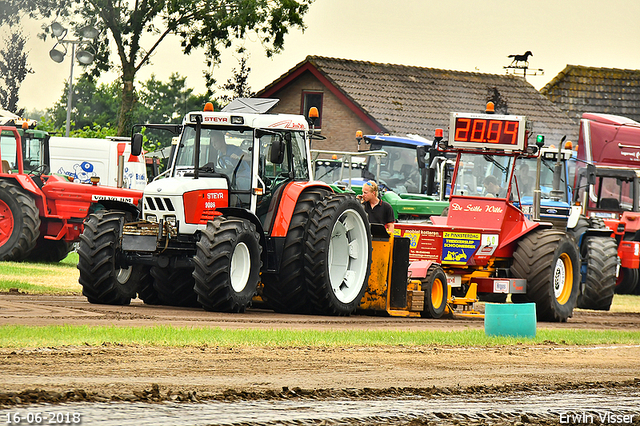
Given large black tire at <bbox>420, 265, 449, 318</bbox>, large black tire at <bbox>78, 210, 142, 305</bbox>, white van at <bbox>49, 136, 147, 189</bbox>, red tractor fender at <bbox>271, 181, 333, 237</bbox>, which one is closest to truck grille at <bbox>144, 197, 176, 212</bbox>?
large black tire at <bbox>78, 210, 142, 305</bbox>

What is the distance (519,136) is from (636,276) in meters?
9.57

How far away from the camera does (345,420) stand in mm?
6078

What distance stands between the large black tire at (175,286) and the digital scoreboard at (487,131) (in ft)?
15.3

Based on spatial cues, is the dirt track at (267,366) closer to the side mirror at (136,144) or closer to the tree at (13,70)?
the side mirror at (136,144)

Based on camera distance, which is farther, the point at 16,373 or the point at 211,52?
the point at 211,52

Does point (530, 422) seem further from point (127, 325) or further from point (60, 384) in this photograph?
point (127, 325)

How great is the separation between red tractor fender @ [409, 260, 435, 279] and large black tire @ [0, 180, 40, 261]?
30.9 ft

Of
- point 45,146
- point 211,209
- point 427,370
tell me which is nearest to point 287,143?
point 211,209

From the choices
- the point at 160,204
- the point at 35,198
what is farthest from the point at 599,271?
the point at 35,198

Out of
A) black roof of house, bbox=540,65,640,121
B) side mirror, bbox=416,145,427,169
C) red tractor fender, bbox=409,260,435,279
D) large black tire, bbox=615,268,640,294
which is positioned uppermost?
black roof of house, bbox=540,65,640,121

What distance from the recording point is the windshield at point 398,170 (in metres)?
21.5

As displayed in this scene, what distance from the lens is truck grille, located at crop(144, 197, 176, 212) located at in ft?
43.0

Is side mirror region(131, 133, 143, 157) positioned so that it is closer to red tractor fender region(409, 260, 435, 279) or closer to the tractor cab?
red tractor fender region(409, 260, 435, 279)

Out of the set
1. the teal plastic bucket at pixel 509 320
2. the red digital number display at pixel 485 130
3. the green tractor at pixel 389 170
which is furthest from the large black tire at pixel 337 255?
the green tractor at pixel 389 170
